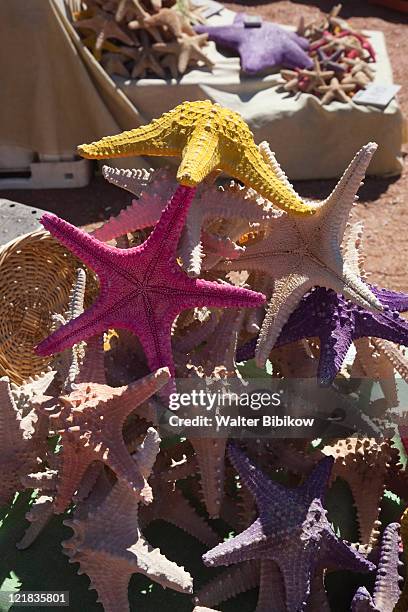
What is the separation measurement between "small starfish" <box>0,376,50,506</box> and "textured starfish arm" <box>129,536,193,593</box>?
0.32 metres

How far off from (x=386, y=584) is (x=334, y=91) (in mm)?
2887

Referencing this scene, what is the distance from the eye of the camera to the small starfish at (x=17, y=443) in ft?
4.58

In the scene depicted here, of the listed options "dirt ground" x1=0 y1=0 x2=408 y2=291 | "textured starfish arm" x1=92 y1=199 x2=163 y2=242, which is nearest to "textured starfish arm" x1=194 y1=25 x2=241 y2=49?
"dirt ground" x1=0 y1=0 x2=408 y2=291

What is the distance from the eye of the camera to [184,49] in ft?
11.5

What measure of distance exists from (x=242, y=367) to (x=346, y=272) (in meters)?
0.63

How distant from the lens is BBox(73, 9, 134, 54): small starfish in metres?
3.44

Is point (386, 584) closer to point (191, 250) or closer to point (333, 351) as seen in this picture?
point (333, 351)

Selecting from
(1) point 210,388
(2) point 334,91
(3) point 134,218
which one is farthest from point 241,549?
(2) point 334,91

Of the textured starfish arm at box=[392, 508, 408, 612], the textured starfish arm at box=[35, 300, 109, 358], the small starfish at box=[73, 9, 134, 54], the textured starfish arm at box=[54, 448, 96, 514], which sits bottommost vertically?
the textured starfish arm at box=[392, 508, 408, 612]

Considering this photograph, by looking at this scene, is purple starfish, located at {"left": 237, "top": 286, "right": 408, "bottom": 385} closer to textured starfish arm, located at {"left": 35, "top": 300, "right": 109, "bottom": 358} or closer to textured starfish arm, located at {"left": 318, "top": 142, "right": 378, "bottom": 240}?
textured starfish arm, located at {"left": 318, "top": 142, "right": 378, "bottom": 240}

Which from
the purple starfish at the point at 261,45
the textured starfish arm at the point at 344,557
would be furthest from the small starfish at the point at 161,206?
the purple starfish at the point at 261,45

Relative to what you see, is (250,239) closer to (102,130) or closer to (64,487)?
(64,487)

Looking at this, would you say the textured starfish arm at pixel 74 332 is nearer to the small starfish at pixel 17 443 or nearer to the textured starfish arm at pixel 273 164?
the small starfish at pixel 17 443

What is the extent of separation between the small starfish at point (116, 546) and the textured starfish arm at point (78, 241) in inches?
13.5
